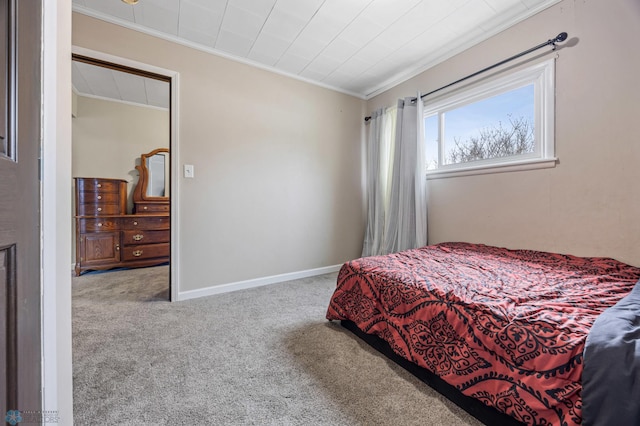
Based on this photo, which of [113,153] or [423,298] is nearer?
[423,298]

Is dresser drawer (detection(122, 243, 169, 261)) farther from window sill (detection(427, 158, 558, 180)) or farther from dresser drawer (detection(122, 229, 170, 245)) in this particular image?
window sill (detection(427, 158, 558, 180))

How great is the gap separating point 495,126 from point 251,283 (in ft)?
9.56

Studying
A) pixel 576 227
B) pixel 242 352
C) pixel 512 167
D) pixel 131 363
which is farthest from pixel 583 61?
pixel 131 363

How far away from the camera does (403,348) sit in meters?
1.38

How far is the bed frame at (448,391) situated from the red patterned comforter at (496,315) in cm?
7

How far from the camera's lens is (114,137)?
377cm

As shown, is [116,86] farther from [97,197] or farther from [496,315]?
[496,315]

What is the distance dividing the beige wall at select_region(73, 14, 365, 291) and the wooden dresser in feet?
5.55

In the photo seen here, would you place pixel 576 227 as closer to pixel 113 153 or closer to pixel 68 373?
pixel 68 373

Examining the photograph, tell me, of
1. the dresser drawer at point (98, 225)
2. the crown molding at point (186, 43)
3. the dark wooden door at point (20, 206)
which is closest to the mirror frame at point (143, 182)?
the dresser drawer at point (98, 225)

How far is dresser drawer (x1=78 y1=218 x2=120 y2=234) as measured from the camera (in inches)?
128

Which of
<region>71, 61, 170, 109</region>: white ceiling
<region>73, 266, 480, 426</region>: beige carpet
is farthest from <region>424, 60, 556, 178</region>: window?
<region>71, 61, 170, 109</region>: white ceiling

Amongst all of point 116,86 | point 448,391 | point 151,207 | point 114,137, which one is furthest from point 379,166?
point 114,137

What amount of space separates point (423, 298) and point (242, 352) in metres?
1.15
